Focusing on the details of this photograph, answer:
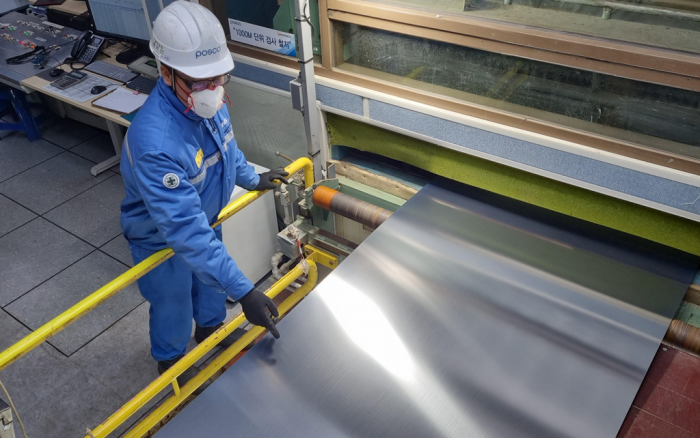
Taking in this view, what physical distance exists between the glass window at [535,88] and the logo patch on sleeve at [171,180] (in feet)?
3.14

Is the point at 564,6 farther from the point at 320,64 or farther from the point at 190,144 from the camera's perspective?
the point at 190,144

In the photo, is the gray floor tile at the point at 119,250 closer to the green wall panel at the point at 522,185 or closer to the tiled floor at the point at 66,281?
the tiled floor at the point at 66,281

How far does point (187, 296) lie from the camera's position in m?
2.17

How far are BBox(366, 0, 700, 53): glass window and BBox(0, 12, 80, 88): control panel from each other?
278 cm

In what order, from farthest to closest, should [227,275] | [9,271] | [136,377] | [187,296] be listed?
[9,271] → [136,377] → [187,296] → [227,275]

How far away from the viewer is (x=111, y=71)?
11.4 feet

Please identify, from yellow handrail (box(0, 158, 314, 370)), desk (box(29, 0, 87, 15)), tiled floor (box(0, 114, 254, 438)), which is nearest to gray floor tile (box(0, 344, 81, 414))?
tiled floor (box(0, 114, 254, 438))

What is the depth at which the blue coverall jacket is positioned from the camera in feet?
5.27

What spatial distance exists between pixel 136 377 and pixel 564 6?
7.44 feet

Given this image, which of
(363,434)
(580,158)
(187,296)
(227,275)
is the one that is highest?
(580,158)

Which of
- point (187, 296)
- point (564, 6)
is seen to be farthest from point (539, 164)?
point (187, 296)

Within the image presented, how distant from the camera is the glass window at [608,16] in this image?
1.65 m

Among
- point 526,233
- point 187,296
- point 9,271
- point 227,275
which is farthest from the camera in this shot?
point 9,271

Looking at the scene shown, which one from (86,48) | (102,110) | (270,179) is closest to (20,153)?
(86,48)
